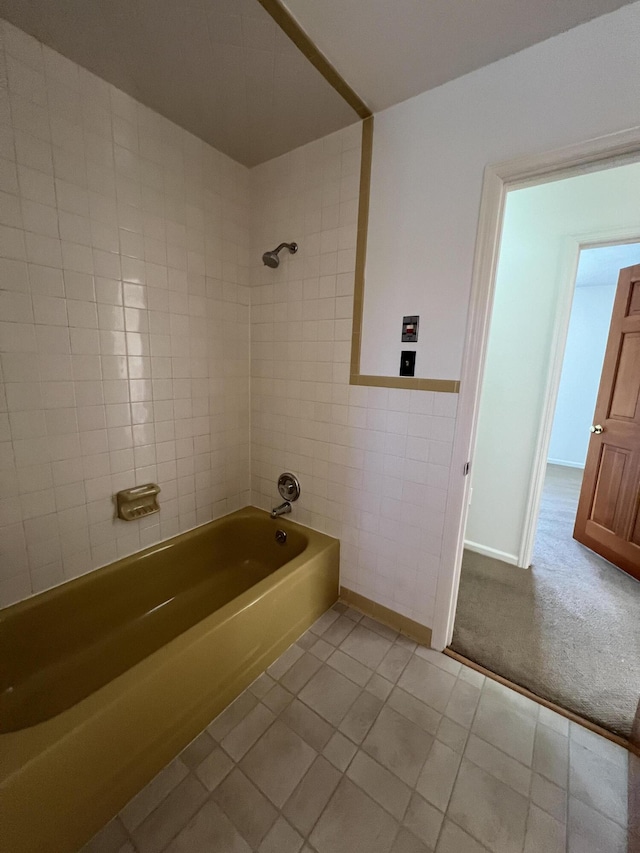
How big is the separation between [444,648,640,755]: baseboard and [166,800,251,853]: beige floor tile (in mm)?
1070

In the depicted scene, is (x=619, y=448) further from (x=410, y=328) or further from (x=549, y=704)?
(x=410, y=328)

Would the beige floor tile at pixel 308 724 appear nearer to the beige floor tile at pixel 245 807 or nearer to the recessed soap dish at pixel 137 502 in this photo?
the beige floor tile at pixel 245 807

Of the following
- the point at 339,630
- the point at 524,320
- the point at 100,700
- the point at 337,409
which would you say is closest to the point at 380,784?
the point at 339,630

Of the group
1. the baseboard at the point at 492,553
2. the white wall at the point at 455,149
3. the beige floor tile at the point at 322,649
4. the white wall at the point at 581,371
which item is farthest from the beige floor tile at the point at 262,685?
the white wall at the point at 581,371

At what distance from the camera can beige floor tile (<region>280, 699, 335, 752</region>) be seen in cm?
120

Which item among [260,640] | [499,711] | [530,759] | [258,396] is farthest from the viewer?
[258,396]

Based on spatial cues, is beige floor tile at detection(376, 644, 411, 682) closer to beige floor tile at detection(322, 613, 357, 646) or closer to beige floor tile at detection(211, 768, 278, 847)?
beige floor tile at detection(322, 613, 357, 646)

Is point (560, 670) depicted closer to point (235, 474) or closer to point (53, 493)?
point (235, 474)

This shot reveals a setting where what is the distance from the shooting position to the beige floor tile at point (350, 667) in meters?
1.44

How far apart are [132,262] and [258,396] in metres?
0.95

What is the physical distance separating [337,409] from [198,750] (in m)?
1.46

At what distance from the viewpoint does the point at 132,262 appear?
1.50m

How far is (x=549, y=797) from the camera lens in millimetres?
1045

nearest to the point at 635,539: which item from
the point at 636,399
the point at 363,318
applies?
the point at 636,399
